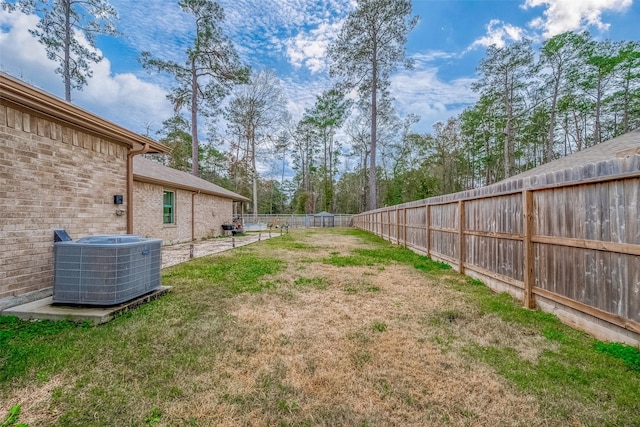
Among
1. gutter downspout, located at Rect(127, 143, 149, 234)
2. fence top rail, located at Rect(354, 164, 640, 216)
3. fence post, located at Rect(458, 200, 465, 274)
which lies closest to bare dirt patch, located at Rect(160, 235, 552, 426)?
fence top rail, located at Rect(354, 164, 640, 216)

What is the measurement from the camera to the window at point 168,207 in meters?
10.4

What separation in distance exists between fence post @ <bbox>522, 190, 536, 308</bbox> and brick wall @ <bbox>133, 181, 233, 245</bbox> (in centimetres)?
1022

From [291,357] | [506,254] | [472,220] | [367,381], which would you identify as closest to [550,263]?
[506,254]

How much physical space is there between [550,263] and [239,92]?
2299 cm

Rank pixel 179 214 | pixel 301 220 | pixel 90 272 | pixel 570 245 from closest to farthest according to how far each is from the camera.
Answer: pixel 570 245 → pixel 90 272 → pixel 179 214 → pixel 301 220

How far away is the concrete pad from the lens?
3.06 metres

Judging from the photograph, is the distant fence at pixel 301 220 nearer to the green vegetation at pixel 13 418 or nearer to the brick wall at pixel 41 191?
the brick wall at pixel 41 191

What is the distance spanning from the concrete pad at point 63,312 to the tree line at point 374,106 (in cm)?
1425

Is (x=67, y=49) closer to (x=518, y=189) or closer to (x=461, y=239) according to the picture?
(x=461, y=239)

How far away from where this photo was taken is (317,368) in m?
2.19

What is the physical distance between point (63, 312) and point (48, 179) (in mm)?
1938

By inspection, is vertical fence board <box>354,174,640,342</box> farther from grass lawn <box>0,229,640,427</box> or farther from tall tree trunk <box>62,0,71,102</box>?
tall tree trunk <box>62,0,71,102</box>

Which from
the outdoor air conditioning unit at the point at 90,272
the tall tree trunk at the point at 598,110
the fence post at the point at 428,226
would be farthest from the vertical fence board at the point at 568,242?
the tall tree trunk at the point at 598,110

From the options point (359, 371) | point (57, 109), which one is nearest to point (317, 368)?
point (359, 371)
